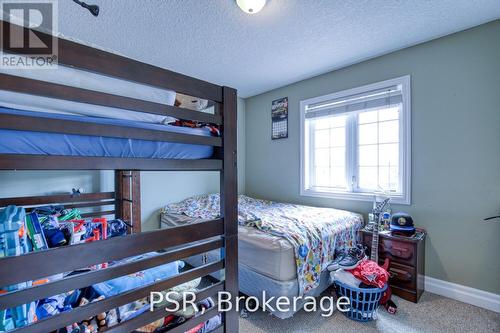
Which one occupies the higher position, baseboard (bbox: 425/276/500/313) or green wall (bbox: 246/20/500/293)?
green wall (bbox: 246/20/500/293)

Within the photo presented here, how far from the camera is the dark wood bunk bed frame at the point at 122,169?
63 cm

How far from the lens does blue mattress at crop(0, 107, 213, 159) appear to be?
0.65m

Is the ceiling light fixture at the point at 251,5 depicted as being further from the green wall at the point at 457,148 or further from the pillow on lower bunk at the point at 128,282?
the pillow on lower bunk at the point at 128,282

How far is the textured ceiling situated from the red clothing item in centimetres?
198

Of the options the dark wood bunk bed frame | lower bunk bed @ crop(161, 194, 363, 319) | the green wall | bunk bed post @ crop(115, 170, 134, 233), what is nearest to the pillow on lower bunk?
the dark wood bunk bed frame

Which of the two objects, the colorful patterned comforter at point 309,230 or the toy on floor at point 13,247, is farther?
the colorful patterned comforter at point 309,230

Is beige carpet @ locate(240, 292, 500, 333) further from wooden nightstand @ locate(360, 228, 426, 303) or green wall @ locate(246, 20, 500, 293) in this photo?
green wall @ locate(246, 20, 500, 293)

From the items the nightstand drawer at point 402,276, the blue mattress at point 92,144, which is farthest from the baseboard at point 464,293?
the blue mattress at point 92,144

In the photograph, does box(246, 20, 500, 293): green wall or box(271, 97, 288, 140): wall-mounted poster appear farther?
box(271, 97, 288, 140): wall-mounted poster

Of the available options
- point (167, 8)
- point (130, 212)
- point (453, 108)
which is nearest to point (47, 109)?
point (167, 8)

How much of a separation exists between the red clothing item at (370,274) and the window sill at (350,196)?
0.87 m

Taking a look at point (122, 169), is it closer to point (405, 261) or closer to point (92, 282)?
point (92, 282)

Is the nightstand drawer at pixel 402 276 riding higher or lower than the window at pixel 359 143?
lower

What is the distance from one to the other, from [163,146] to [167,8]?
1.39 metres
